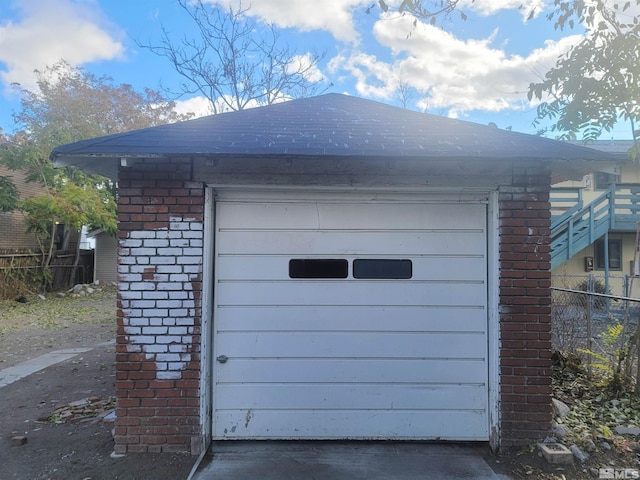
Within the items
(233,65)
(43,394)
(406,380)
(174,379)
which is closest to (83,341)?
(43,394)

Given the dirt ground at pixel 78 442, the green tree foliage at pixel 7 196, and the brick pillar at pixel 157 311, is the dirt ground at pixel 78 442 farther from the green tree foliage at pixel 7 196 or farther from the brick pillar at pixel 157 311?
the green tree foliage at pixel 7 196

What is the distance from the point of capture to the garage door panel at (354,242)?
3697mm

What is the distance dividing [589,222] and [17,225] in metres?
22.0

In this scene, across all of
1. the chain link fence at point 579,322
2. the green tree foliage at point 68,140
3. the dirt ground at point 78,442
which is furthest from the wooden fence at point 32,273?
the chain link fence at point 579,322

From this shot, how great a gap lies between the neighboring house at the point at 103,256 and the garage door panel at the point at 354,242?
17.6 m

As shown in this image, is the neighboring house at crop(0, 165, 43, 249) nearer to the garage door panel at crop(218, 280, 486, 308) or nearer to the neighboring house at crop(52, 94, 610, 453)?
the neighboring house at crop(52, 94, 610, 453)

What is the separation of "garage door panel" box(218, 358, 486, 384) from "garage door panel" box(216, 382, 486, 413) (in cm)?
5

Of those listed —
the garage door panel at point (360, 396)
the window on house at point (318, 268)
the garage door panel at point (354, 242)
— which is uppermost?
the garage door panel at point (354, 242)

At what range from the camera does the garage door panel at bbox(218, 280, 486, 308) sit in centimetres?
369

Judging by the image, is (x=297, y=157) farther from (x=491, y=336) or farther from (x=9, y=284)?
(x=9, y=284)

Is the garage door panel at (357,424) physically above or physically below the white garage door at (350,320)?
below

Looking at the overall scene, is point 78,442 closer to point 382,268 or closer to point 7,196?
point 382,268

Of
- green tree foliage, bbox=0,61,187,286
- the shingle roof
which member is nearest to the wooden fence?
green tree foliage, bbox=0,61,187,286

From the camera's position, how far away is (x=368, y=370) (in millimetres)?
3697
